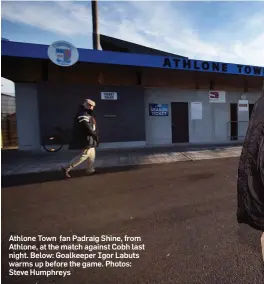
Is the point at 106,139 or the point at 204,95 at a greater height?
the point at 204,95

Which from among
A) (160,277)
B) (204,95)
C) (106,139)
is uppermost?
(204,95)

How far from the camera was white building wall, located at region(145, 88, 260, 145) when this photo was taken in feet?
43.0

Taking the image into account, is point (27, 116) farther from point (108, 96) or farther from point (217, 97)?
point (217, 97)

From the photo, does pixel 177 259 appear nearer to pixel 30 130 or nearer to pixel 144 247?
pixel 144 247

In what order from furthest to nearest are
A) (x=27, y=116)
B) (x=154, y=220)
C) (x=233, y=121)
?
(x=233, y=121) → (x=27, y=116) → (x=154, y=220)

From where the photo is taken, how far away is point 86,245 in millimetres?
3094

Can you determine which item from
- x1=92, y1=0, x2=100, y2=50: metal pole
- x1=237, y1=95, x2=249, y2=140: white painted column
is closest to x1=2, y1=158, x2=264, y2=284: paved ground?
x1=237, y1=95, x2=249, y2=140: white painted column

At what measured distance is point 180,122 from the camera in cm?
1365

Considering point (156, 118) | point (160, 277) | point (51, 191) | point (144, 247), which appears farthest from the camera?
point (156, 118)

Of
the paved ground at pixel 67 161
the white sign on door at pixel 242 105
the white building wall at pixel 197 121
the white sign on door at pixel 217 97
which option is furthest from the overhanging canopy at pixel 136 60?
the paved ground at pixel 67 161

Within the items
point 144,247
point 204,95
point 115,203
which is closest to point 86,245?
point 144,247

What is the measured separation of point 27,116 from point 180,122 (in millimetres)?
7784

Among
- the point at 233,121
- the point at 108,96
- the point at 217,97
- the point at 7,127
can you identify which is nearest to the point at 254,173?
the point at 108,96

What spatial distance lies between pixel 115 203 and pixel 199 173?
3.05 meters
